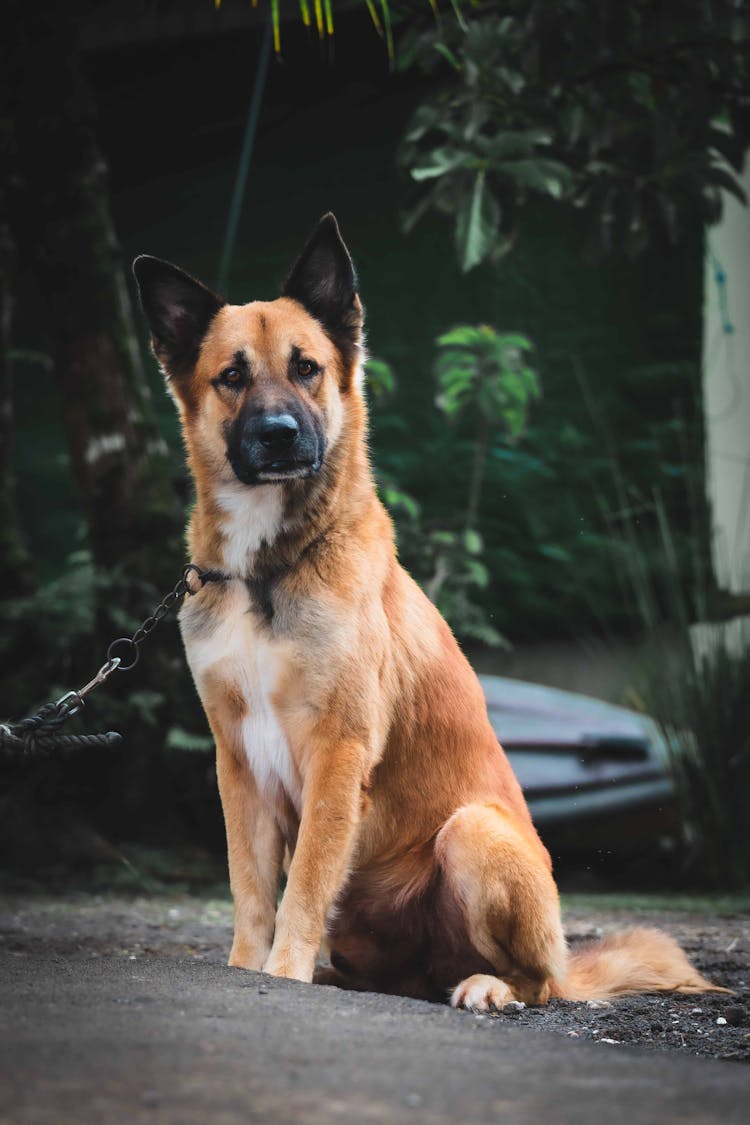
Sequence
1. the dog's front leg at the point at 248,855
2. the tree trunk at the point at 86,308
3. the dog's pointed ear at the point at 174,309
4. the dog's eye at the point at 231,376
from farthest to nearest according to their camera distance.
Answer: the tree trunk at the point at 86,308 → the dog's pointed ear at the point at 174,309 → the dog's eye at the point at 231,376 → the dog's front leg at the point at 248,855

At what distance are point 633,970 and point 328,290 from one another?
2003 millimetres

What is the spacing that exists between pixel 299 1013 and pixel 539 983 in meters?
0.96

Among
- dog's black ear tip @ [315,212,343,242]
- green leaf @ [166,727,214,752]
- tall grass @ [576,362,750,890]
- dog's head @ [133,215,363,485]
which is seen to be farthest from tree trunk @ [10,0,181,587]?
dog's black ear tip @ [315,212,343,242]

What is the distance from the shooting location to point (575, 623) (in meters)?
6.88

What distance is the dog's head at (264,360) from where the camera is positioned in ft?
9.82

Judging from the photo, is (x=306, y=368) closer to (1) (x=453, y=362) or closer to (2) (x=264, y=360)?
(2) (x=264, y=360)

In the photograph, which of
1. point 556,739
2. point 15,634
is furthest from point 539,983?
point 15,634

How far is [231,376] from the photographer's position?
312cm

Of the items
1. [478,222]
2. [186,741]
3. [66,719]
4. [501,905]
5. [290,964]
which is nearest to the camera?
[290,964]

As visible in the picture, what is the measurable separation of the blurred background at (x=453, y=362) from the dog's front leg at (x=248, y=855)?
6.06 ft

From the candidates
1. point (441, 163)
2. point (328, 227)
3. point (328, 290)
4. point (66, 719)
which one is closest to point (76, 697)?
point (66, 719)

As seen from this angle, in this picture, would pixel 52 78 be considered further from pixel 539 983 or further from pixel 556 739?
pixel 539 983

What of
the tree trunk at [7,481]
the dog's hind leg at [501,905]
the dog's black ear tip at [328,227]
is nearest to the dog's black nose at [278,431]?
the dog's black ear tip at [328,227]

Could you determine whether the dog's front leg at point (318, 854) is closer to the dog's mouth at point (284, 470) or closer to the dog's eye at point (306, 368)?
the dog's mouth at point (284, 470)
